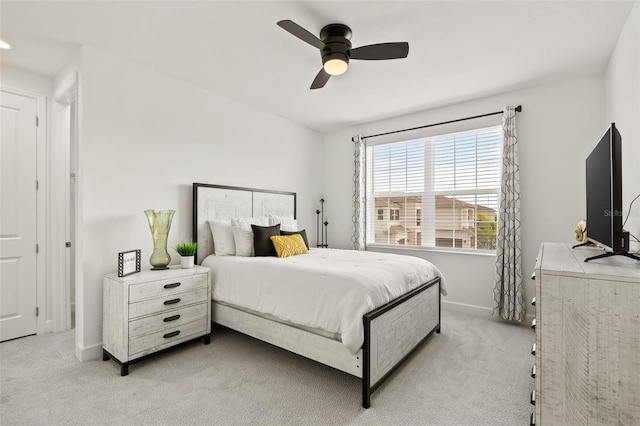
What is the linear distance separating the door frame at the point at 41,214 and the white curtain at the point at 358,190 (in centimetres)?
371

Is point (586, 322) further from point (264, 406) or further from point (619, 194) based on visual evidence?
point (264, 406)

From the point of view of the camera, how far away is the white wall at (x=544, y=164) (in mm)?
3131

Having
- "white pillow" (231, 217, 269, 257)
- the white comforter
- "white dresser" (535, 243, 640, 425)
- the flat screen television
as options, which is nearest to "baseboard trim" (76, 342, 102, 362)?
the white comforter

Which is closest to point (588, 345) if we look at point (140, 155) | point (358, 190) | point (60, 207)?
point (140, 155)

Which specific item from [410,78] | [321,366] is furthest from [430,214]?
[321,366]

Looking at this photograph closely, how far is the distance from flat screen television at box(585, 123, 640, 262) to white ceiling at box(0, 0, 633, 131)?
1.17m

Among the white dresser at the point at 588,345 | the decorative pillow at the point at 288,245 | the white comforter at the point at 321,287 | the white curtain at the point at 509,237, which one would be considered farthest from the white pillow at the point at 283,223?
the white dresser at the point at 588,345

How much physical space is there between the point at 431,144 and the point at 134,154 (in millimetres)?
3555

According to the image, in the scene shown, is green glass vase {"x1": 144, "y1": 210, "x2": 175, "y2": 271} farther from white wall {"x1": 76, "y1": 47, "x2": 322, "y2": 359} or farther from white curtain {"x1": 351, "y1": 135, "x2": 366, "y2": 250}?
white curtain {"x1": 351, "y1": 135, "x2": 366, "y2": 250}

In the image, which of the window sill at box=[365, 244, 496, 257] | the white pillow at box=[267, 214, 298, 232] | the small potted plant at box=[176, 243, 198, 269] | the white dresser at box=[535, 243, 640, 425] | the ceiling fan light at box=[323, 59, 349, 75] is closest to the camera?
the white dresser at box=[535, 243, 640, 425]

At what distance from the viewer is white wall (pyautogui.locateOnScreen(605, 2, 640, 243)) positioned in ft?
6.59

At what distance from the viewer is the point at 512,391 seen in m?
2.09

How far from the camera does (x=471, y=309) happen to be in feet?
12.3

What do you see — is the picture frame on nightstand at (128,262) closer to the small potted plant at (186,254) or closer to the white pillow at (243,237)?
the small potted plant at (186,254)
